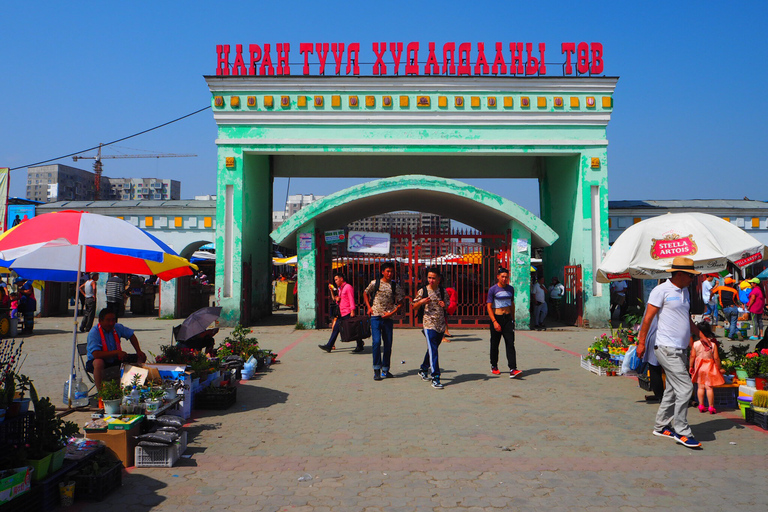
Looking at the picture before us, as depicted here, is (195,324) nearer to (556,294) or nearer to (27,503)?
(27,503)

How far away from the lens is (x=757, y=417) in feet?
21.2

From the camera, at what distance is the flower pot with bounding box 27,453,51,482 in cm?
415

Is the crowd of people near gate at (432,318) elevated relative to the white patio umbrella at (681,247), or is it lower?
lower

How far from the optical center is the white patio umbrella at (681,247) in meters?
7.78

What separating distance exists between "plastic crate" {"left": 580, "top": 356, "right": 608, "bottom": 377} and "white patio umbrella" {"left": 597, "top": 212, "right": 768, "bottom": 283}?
1.87 metres

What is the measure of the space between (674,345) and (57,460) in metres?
5.90

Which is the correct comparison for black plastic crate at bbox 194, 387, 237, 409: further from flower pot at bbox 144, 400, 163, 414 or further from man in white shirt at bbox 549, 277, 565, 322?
man in white shirt at bbox 549, 277, 565, 322

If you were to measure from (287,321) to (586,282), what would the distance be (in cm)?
1012

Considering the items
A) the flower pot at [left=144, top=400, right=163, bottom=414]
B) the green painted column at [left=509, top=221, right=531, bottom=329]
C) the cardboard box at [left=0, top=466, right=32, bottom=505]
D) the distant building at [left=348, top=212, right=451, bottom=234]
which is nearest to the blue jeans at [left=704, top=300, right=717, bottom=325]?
the green painted column at [left=509, top=221, right=531, bottom=329]

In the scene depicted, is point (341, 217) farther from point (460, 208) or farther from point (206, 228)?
point (206, 228)

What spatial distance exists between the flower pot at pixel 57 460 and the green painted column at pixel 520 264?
1360 centimetres

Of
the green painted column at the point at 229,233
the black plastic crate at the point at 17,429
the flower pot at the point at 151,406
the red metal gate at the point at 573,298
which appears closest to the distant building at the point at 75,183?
the green painted column at the point at 229,233

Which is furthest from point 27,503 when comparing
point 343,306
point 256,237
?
point 256,237

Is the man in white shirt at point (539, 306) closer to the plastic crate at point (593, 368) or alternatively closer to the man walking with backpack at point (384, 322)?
the plastic crate at point (593, 368)
